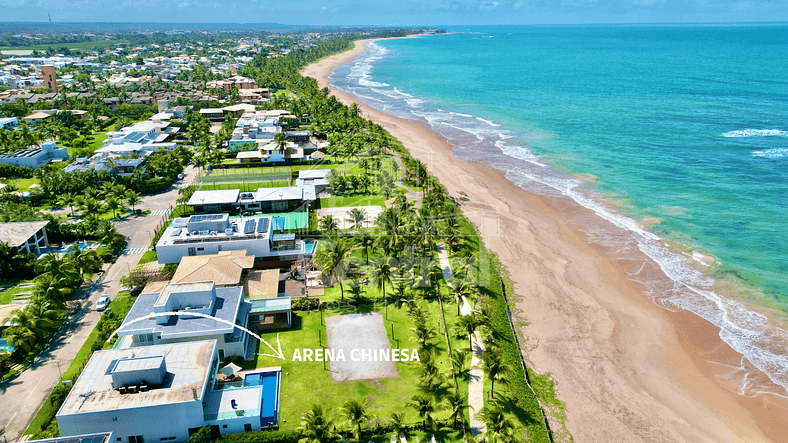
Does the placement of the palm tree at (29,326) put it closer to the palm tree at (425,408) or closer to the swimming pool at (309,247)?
the swimming pool at (309,247)

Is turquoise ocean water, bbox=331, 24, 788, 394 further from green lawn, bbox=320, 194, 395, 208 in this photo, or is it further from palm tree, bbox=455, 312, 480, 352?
Answer: green lawn, bbox=320, 194, 395, 208

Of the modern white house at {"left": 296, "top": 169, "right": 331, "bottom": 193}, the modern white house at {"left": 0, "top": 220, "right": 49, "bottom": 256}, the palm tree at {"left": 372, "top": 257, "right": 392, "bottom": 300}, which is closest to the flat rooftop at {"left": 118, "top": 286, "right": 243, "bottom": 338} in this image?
the palm tree at {"left": 372, "top": 257, "right": 392, "bottom": 300}

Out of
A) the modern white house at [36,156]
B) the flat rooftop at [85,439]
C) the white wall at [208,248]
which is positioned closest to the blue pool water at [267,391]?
the flat rooftop at [85,439]

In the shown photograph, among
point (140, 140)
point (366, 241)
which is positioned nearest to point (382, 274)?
point (366, 241)

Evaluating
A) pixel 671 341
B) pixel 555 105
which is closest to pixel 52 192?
pixel 671 341

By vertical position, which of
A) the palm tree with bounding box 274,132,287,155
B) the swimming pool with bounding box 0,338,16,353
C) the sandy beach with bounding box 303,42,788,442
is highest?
the palm tree with bounding box 274,132,287,155

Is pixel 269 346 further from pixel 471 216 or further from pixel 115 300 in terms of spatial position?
pixel 471 216
